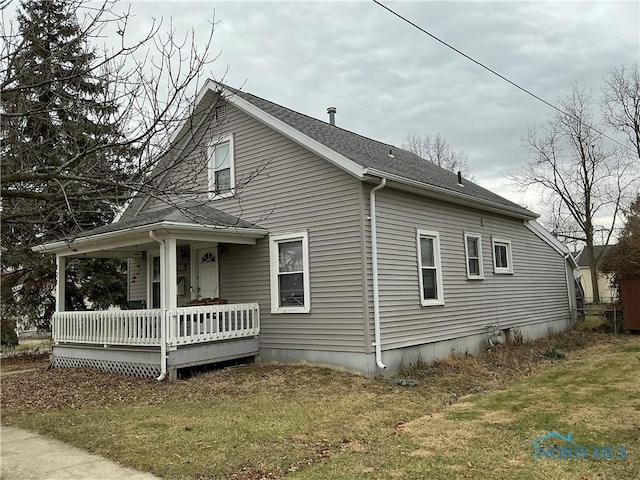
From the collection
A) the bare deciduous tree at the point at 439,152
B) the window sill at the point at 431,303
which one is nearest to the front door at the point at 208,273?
the window sill at the point at 431,303

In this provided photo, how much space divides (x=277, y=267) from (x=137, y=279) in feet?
17.9

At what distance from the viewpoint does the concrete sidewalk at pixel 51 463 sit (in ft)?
15.4

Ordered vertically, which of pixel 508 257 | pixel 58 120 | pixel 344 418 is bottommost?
pixel 344 418

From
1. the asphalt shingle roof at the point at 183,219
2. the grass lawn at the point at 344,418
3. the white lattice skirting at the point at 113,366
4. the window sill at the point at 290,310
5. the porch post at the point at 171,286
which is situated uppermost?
the asphalt shingle roof at the point at 183,219

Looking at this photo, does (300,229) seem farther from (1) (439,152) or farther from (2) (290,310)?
(1) (439,152)

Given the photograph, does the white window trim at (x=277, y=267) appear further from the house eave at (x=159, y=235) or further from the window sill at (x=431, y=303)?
the window sill at (x=431, y=303)

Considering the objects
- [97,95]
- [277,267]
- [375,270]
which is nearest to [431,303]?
[375,270]

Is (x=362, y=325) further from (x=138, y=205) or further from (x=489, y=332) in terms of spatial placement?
(x=138, y=205)

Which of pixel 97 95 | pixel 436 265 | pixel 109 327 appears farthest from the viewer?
pixel 436 265

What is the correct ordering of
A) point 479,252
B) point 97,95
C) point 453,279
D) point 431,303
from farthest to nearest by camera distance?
point 479,252, point 453,279, point 431,303, point 97,95

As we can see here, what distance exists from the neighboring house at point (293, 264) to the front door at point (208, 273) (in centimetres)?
4

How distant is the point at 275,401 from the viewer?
24.7 ft

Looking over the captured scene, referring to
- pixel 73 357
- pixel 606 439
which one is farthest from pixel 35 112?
pixel 73 357

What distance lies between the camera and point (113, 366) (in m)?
10.5
